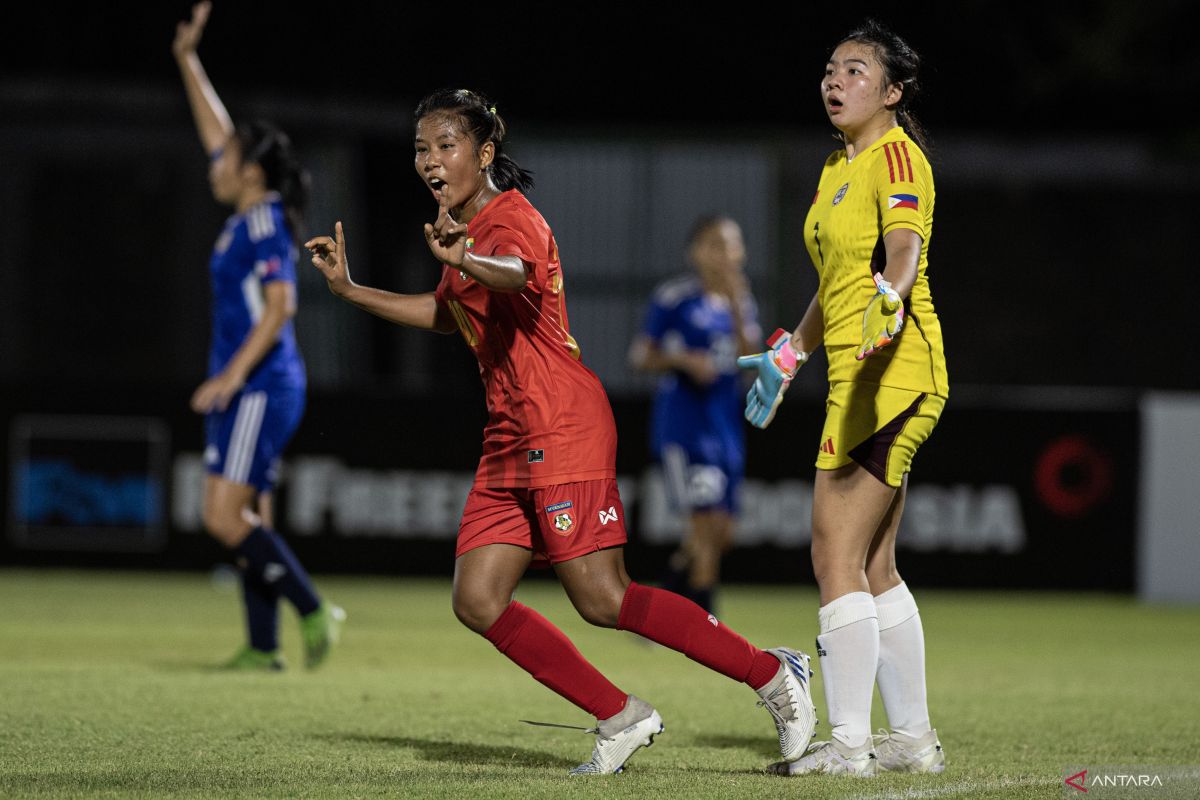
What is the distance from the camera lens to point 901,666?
524 cm

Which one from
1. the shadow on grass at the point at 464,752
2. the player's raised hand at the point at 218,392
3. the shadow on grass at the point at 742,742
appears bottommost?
the shadow on grass at the point at 742,742

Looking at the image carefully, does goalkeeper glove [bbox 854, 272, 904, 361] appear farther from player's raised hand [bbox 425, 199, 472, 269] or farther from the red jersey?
player's raised hand [bbox 425, 199, 472, 269]

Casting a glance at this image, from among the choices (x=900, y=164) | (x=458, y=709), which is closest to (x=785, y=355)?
(x=900, y=164)

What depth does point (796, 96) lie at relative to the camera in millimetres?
21719

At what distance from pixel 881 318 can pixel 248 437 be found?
3.71 meters

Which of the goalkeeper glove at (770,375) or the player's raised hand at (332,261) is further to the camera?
the player's raised hand at (332,261)

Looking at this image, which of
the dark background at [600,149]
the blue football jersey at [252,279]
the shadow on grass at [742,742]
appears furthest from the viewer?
the dark background at [600,149]

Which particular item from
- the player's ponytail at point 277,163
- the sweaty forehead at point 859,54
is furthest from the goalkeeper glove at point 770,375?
the player's ponytail at point 277,163

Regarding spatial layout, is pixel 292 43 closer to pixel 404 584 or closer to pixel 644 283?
pixel 644 283

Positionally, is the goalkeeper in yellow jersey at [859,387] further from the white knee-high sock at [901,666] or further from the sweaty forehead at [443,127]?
the sweaty forehead at [443,127]

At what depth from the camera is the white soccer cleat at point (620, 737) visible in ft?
16.4

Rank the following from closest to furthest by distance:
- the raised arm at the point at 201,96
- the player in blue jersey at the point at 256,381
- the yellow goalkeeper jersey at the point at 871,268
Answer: the yellow goalkeeper jersey at the point at 871,268 < the player in blue jersey at the point at 256,381 < the raised arm at the point at 201,96

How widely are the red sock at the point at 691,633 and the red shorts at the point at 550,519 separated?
20 centimetres

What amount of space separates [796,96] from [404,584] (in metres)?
11.1
